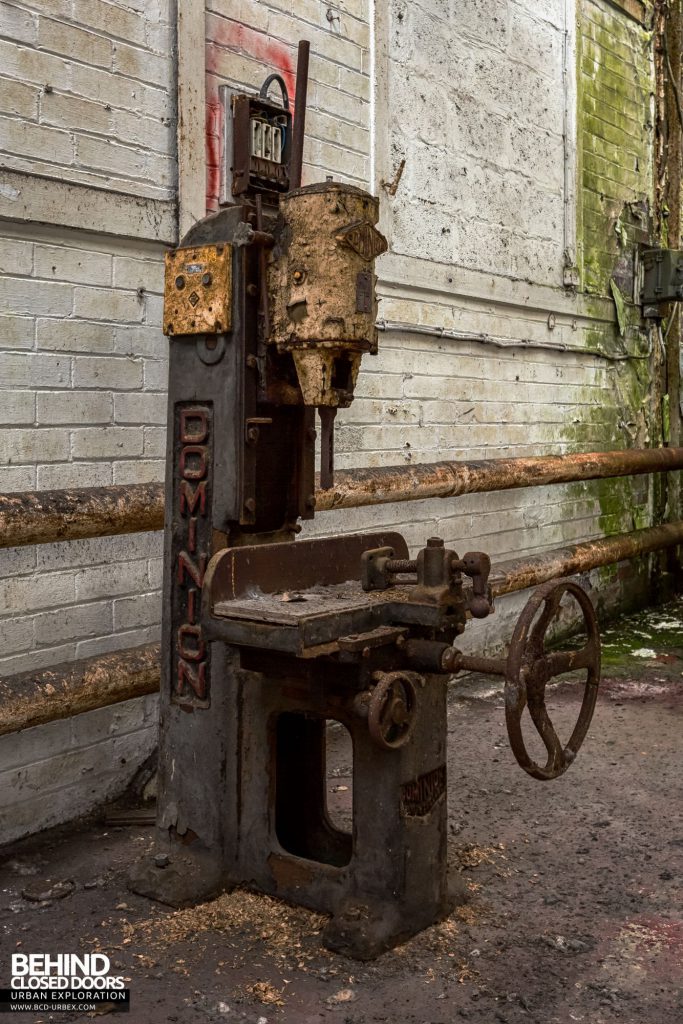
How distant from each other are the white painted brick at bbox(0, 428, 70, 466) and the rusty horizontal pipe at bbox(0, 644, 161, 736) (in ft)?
2.03

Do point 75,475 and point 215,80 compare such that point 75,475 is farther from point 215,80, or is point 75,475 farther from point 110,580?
point 215,80

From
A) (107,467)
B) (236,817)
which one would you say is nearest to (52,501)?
(107,467)

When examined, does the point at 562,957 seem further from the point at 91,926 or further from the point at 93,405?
the point at 93,405

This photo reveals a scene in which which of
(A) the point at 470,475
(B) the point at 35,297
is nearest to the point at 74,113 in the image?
(B) the point at 35,297

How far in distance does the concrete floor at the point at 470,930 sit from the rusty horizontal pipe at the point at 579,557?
4.46 feet

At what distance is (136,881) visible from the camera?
264 cm

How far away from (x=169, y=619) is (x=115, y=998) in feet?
2.90

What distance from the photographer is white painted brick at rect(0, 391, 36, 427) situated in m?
2.88

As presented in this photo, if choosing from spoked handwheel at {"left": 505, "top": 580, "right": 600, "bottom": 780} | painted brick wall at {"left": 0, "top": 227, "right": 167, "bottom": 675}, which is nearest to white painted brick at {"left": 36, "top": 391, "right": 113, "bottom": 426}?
painted brick wall at {"left": 0, "top": 227, "right": 167, "bottom": 675}

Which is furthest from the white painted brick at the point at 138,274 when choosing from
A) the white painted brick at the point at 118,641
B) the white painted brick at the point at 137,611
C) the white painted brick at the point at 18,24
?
the white painted brick at the point at 118,641

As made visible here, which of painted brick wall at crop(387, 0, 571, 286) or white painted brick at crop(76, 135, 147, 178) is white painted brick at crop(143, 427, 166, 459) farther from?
painted brick wall at crop(387, 0, 571, 286)

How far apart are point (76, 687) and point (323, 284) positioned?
1.40 meters

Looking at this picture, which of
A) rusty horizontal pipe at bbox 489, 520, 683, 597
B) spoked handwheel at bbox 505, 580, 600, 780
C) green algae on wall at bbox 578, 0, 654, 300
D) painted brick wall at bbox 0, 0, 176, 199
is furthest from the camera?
green algae on wall at bbox 578, 0, 654, 300

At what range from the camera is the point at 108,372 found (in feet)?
10.4
